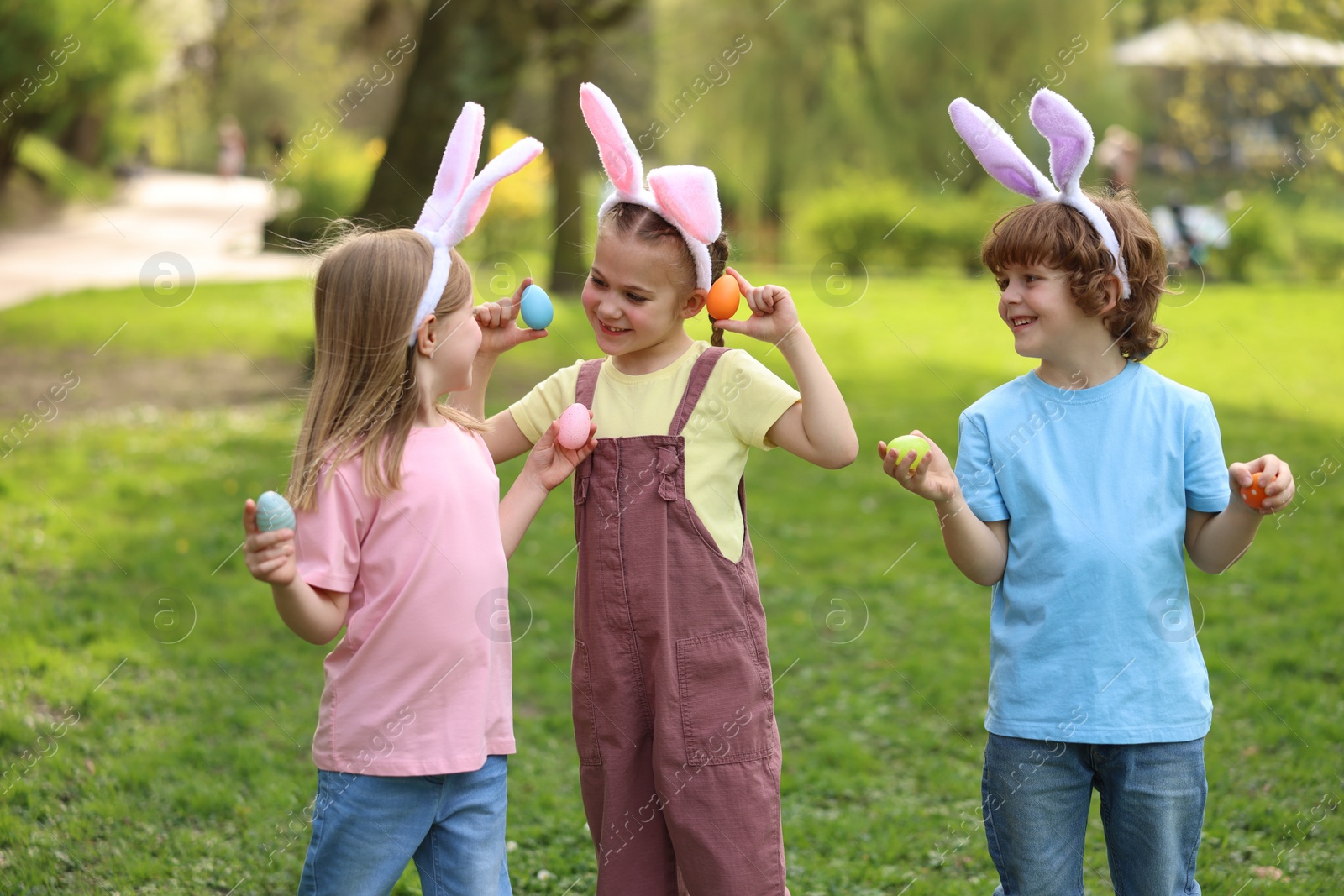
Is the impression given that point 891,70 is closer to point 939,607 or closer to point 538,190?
point 538,190

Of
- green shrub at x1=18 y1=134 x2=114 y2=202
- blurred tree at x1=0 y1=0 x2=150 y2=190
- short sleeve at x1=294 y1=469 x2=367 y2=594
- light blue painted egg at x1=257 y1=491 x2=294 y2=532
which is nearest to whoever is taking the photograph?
light blue painted egg at x1=257 y1=491 x2=294 y2=532

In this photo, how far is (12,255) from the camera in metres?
15.8

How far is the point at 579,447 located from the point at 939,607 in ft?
11.4

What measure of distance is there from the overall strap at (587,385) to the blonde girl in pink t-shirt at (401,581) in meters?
0.28

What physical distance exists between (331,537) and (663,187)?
90cm

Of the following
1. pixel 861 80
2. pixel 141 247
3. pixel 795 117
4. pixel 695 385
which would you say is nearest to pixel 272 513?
pixel 695 385

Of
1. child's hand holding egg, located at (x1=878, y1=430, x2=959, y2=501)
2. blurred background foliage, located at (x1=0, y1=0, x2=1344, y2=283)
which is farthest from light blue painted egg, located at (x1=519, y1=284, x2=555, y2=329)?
blurred background foliage, located at (x1=0, y1=0, x2=1344, y2=283)

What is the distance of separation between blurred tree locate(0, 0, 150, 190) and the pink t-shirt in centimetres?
1567

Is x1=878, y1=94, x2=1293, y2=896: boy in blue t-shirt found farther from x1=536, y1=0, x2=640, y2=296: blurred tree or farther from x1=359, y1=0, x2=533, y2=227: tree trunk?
x1=536, y1=0, x2=640, y2=296: blurred tree

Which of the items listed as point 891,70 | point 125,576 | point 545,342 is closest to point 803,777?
point 125,576

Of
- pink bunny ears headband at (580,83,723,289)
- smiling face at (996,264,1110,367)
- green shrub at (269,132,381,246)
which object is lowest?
smiling face at (996,264,1110,367)

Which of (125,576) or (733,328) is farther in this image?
(125,576)

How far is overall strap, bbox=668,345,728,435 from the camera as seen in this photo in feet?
7.88

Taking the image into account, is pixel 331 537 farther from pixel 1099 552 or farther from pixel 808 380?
pixel 1099 552
